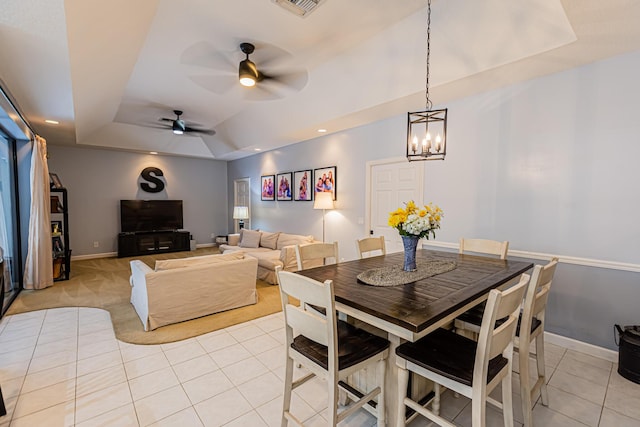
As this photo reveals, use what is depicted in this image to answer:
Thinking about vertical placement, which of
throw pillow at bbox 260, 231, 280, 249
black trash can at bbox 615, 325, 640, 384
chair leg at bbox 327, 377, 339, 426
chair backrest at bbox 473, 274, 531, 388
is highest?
chair backrest at bbox 473, 274, 531, 388

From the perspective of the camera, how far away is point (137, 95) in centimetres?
470

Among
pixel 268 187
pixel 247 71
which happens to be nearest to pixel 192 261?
pixel 247 71

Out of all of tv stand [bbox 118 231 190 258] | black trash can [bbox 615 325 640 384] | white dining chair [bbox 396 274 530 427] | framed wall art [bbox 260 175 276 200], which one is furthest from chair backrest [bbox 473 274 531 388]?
tv stand [bbox 118 231 190 258]

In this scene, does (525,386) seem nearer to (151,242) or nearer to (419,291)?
(419,291)

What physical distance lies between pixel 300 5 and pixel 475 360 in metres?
2.97

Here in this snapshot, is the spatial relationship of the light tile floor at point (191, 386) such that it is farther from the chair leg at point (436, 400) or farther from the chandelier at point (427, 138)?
the chandelier at point (427, 138)

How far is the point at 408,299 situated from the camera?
5.25ft

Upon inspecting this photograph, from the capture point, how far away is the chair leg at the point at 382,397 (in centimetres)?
164

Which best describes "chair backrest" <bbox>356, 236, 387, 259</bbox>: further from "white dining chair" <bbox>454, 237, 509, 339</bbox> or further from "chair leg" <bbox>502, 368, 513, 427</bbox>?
"chair leg" <bbox>502, 368, 513, 427</bbox>

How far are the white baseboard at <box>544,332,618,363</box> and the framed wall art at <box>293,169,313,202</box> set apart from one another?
4.22 meters

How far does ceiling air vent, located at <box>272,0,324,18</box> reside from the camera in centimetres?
248

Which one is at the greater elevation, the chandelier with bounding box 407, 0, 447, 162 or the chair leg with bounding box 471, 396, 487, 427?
the chandelier with bounding box 407, 0, 447, 162

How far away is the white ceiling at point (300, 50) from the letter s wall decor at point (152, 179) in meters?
2.71

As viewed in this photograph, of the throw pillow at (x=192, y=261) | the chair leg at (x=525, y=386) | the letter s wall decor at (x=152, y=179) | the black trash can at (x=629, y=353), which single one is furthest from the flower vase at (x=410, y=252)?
the letter s wall decor at (x=152, y=179)
